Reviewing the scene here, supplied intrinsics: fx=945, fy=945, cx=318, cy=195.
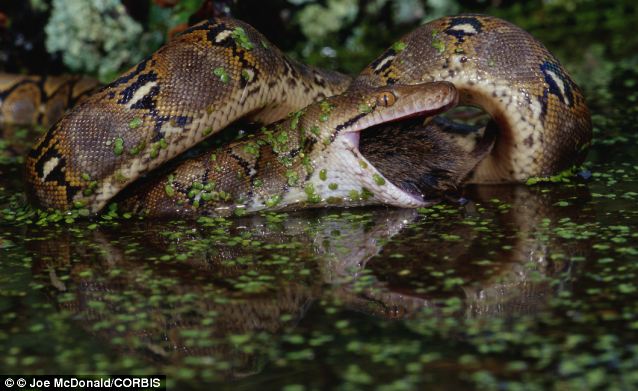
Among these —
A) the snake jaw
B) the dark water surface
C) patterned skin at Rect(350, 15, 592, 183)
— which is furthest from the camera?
patterned skin at Rect(350, 15, 592, 183)

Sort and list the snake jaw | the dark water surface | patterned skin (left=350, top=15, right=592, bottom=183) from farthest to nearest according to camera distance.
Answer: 1. patterned skin (left=350, top=15, right=592, bottom=183)
2. the snake jaw
3. the dark water surface

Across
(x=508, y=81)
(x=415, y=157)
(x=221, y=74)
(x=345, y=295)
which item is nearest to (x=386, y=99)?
(x=415, y=157)

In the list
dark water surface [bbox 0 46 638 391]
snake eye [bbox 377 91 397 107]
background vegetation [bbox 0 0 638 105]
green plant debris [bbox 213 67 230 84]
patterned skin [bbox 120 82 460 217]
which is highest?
background vegetation [bbox 0 0 638 105]

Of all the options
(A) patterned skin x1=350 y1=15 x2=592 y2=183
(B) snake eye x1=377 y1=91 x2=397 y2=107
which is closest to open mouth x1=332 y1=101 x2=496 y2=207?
(B) snake eye x1=377 y1=91 x2=397 y2=107

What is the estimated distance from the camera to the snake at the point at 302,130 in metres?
6.72

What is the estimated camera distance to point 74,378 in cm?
428

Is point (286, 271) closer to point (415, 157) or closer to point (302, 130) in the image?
point (302, 130)

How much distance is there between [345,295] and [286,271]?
0.55m

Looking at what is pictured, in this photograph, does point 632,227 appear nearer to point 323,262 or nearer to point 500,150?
point 500,150

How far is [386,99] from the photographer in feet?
21.6

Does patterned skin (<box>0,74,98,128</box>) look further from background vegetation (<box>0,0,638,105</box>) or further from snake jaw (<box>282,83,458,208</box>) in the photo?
snake jaw (<box>282,83,458,208</box>)

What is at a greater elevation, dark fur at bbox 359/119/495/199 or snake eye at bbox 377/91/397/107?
snake eye at bbox 377/91/397/107

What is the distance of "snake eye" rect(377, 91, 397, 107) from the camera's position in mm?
6566

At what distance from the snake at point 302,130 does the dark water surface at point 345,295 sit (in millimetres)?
207
